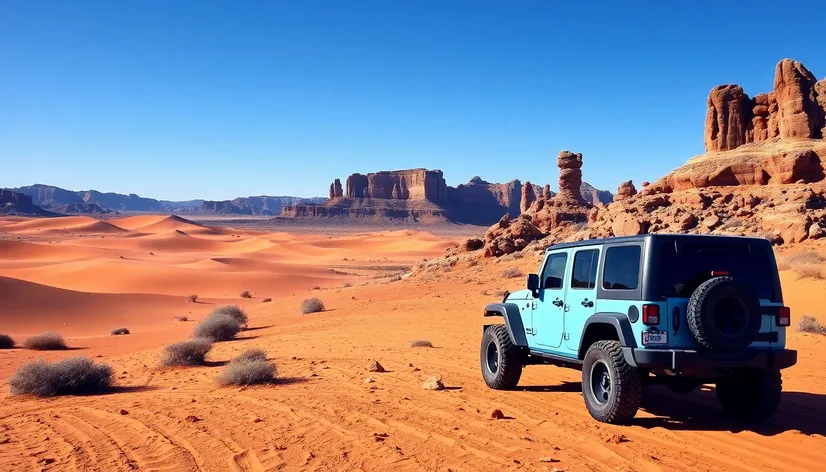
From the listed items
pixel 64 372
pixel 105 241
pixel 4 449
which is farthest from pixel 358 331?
pixel 105 241

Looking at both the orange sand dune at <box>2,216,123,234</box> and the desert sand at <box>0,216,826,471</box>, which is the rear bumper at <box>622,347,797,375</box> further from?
the orange sand dune at <box>2,216,123,234</box>

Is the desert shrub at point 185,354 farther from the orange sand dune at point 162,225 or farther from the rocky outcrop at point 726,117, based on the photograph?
the orange sand dune at point 162,225

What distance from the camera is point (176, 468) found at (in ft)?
18.9

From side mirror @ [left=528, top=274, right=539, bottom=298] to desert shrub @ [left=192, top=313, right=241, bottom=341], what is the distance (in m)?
12.5

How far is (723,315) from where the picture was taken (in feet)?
21.5

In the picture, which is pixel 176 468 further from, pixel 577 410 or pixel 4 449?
pixel 577 410

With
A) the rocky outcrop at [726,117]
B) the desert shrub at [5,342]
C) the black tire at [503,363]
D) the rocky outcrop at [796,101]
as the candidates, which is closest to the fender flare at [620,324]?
the black tire at [503,363]

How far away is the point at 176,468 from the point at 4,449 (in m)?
2.26

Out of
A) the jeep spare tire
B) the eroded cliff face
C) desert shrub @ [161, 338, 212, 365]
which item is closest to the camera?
the jeep spare tire

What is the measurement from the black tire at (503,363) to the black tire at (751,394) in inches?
108

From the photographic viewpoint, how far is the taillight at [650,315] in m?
6.55

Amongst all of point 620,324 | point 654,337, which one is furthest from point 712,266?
point 620,324

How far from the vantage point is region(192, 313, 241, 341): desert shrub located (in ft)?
61.2

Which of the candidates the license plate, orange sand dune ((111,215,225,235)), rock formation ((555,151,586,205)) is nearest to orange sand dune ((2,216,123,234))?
orange sand dune ((111,215,225,235))
